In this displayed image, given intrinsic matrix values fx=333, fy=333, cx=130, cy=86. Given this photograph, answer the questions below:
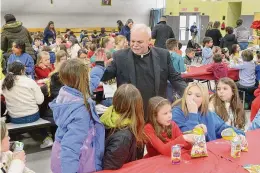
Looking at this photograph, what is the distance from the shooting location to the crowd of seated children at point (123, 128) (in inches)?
87.4

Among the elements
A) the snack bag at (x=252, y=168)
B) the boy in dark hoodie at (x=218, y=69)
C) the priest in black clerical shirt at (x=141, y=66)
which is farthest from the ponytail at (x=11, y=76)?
the boy in dark hoodie at (x=218, y=69)

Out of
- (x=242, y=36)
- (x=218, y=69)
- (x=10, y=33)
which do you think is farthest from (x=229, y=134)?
(x=242, y=36)

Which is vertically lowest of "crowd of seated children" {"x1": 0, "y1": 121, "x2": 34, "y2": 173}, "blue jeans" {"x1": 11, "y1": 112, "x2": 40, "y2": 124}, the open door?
"blue jeans" {"x1": 11, "y1": 112, "x2": 40, "y2": 124}

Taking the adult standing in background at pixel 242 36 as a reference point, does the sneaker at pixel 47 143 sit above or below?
below

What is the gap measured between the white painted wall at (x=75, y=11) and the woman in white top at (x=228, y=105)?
1322cm

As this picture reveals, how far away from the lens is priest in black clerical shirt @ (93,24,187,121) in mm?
3066

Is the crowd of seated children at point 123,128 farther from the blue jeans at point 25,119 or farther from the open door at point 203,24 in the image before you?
the open door at point 203,24

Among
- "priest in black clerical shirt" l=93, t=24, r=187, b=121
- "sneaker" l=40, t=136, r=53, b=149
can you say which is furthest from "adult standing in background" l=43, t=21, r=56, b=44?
"priest in black clerical shirt" l=93, t=24, r=187, b=121

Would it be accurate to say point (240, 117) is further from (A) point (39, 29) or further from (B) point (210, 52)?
(A) point (39, 29)

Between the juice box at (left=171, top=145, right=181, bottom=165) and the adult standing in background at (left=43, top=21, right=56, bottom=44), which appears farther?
the adult standing in background at (left=43, top=21, right=56, bottom=44)

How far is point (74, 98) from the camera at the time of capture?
7.49 feet

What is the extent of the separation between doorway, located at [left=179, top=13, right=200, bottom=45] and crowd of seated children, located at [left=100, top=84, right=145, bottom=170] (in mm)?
16633

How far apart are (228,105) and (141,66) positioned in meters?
1.12

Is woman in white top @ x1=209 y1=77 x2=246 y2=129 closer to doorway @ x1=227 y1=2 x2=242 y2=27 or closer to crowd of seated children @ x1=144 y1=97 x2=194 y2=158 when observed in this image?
crowd of seated children @ x1=144 y1=97 x2=194 y2=158
